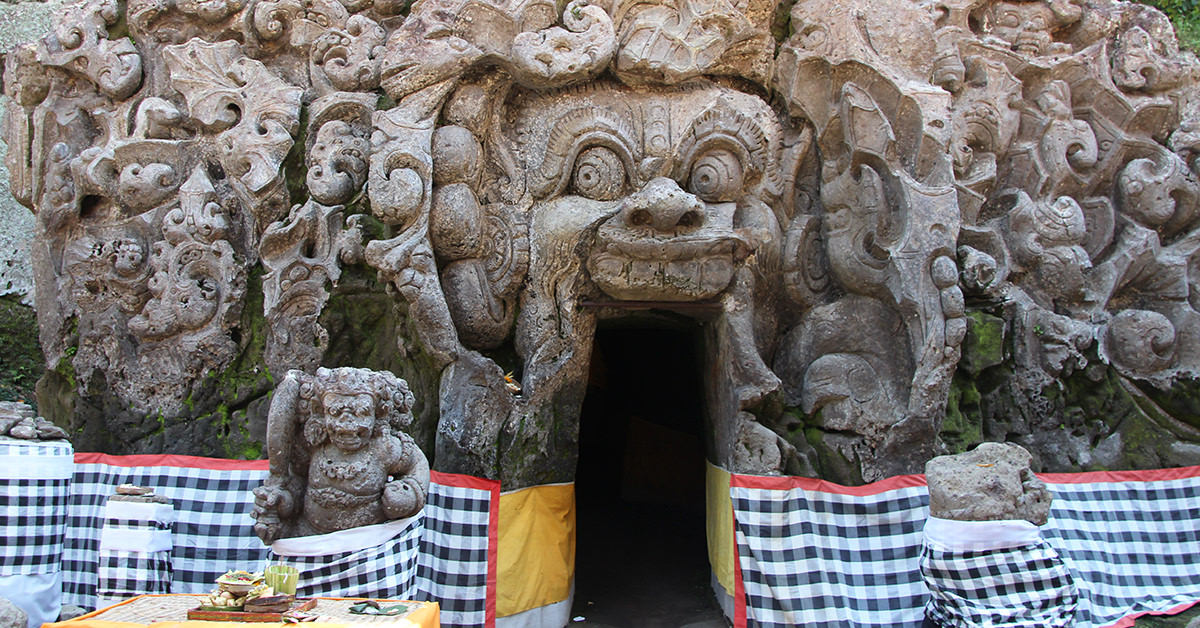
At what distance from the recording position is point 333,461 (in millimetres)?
3785

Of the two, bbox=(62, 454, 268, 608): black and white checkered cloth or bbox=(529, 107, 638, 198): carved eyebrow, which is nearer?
bbox=(62, 454, 268, 608): black and white checkered cloth

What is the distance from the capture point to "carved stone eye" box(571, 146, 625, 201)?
17.4 feet

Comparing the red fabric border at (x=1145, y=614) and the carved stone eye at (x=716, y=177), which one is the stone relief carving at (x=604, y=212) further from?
the red fabric border at (x=1145, y=614)

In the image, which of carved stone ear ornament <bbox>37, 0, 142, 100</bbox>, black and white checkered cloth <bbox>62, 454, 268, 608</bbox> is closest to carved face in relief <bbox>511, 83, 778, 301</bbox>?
black and white checkered cloth <bbox>62, 454, 268, 608</bbox>

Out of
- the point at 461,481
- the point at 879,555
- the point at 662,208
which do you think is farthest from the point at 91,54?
the point at 879,555

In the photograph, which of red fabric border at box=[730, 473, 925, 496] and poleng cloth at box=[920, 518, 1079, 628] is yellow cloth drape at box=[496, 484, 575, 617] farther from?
poleng cloth at box=[920, 518, 1079, 628]

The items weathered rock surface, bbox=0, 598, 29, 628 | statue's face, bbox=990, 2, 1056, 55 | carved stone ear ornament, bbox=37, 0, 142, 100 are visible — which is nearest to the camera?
weathered rock surface, bbox=0, 598, 29, 628

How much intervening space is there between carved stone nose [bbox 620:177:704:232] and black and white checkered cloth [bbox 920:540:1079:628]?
2.35 metres

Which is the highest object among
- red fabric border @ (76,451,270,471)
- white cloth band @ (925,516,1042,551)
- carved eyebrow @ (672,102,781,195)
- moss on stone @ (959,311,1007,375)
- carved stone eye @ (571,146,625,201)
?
carved eyebrow @ (672,102,781,195)

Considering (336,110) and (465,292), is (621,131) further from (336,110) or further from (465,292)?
(336,110)

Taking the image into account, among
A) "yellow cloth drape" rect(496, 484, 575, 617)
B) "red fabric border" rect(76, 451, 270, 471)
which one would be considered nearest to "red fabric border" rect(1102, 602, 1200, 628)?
"yellow cloth drape" rect(496, 484, 575, 617)

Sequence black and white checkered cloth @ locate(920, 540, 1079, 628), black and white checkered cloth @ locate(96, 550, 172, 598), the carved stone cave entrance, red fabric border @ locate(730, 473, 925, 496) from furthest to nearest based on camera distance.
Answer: the carved stone cave entrance
red fabric border @ locate(730, 473, 925, 496)
black and white checkered cloth @ locate(96, 550, 172, 598)
black and white checkered cloth @ locate(920, 540, 1079, 628)

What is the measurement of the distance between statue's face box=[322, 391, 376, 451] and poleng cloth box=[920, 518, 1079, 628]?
8.61 ft

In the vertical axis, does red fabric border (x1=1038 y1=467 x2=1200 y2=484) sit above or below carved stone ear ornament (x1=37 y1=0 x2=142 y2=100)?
below
